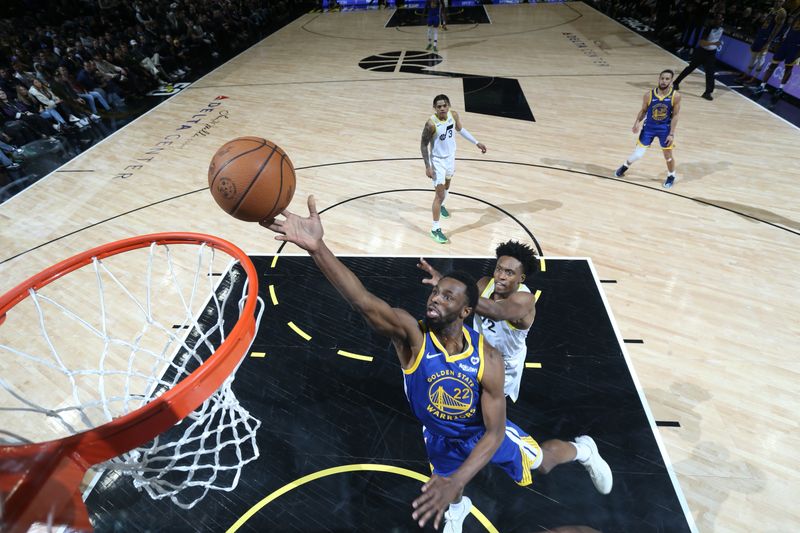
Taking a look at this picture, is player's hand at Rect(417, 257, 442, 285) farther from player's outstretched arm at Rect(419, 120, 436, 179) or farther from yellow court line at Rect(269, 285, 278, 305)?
player's outstretched arm at Rect(419, 120, 436, 179)

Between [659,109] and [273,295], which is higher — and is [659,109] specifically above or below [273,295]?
above

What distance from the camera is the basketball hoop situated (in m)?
1.55

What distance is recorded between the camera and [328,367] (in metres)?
3.58

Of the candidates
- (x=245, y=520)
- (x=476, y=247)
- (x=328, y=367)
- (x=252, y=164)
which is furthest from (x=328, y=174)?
(x=245, y=520)

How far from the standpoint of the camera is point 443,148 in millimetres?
4684

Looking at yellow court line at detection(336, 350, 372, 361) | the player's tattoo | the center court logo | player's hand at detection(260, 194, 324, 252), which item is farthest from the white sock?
the player's tattoo

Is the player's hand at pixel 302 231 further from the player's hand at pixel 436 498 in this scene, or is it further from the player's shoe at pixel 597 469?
the player's shoe at pixel 597 469

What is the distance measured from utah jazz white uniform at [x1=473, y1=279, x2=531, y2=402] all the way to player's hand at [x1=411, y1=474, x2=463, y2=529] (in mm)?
1251

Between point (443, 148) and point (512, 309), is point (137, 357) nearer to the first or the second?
point (512, 309)

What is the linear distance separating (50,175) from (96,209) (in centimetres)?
188

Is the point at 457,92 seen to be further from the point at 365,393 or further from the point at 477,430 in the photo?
the point at 477,430

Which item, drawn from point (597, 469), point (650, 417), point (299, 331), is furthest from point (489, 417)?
point (299, 331)

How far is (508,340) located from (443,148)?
8.26 feet

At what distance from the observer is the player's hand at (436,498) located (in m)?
1.58
